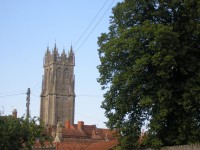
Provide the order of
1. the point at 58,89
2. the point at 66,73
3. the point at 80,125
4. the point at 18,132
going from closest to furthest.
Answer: the point at 18,132
the point at 80,125
the point at 58,89
the point at 66,73

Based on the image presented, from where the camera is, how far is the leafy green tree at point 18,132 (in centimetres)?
4526

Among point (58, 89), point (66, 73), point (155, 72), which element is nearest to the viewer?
point (155, 72)

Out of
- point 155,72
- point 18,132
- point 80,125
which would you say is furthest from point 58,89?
point 155,72

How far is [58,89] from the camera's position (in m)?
151

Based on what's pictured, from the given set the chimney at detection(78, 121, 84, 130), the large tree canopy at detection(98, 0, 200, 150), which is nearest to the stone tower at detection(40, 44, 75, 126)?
the chimney at detection(78, 121, 84, 130)

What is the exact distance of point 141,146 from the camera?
3472 centimetres

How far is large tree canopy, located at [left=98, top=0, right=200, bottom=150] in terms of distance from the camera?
1236 inches

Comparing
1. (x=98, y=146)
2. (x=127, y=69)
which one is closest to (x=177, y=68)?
(x=127, y=69)

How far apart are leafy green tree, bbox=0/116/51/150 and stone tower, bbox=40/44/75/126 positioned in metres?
95.1

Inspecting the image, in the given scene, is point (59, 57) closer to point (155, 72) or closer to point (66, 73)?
point (66, 73)

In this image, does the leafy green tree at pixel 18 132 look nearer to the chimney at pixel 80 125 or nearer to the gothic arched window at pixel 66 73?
the chimney at pixel 80 125

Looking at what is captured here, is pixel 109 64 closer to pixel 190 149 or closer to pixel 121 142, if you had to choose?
pixel 121 142

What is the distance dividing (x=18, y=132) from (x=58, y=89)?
4088 inches

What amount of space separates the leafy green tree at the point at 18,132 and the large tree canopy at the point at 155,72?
1369 centimetres
